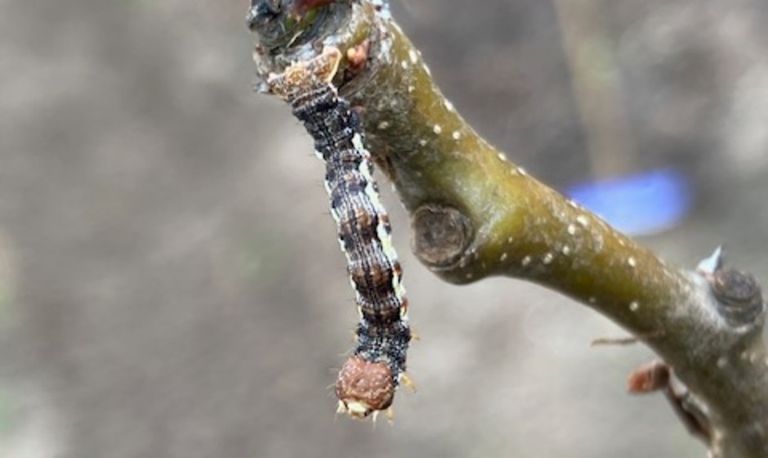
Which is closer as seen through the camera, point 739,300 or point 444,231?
point 444,231

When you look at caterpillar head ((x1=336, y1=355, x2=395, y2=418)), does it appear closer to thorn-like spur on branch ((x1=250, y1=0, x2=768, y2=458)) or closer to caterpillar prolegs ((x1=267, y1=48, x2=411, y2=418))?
caterpillar prolegs ((x1=267, y1=48, x2=411, y2=418))

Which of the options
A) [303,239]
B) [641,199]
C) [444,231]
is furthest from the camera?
[303,239]

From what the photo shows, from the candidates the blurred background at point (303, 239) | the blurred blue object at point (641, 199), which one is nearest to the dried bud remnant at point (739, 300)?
the blurred background at point (303, 239)

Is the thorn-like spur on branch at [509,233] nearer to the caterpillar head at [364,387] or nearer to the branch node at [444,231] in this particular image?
the branch node at [444,231]

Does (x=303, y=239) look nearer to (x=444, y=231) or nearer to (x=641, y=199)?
(x=641, y=199)

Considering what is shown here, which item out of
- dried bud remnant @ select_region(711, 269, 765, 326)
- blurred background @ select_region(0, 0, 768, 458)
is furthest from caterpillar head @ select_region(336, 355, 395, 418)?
blurred background @ select_region(0, 0, 768, 458)

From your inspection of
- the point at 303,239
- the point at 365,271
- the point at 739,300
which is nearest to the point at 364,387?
the point at 365,271

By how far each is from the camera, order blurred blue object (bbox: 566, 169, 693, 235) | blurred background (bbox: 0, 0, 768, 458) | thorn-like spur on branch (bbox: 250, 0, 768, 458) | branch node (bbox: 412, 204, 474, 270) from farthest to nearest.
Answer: blurred blue object (bbox: 566, 169, 693, 235), blurred background (bbox: 0, 0, 768, 458), branch node (bbox: 412, 204, 474, 270), thorn-like spur on branch (bbox: 250, 0, 768, 458)
